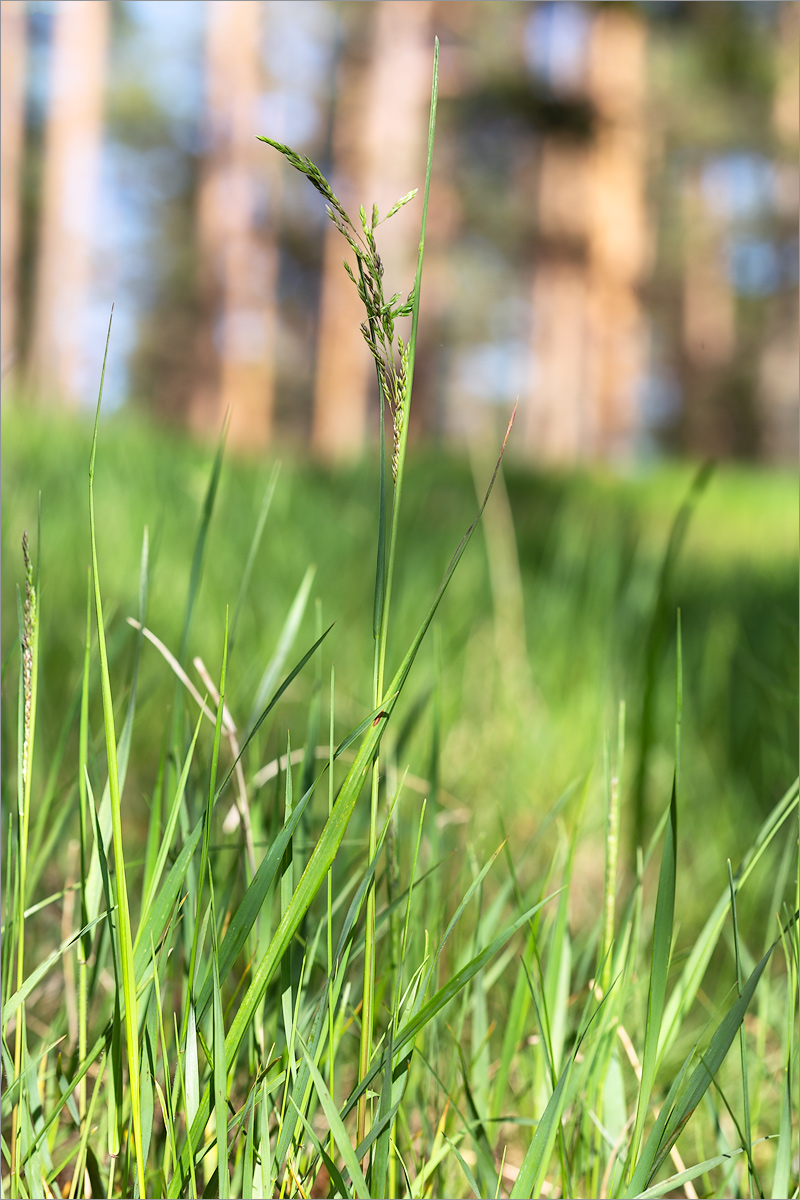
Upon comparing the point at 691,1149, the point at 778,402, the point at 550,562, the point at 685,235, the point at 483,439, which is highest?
the point at 685,235

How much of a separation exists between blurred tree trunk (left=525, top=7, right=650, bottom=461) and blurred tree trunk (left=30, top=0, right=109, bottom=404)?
176 inches

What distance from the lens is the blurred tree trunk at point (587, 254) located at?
766 centimetres

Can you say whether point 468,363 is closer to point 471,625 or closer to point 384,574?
point 471,625

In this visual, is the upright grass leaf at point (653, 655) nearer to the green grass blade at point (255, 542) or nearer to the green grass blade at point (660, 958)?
the green grass blade at point (660, 958)

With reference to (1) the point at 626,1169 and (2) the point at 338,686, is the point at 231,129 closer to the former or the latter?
(2) the point at 338,686

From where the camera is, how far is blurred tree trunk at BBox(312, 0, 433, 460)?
5117mm

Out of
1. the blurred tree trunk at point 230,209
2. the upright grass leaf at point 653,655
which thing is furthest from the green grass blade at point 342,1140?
the blurred tree trunk at point 230,209

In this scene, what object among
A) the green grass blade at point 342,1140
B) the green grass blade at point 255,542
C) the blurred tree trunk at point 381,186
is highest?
the blurred tree trunk at point 381,186

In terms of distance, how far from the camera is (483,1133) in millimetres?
485

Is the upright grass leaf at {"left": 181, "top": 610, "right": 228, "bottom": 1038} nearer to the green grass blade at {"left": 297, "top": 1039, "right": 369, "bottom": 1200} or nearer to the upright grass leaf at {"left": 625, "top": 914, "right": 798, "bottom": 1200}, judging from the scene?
the green grass blade at {"left": 297, "top": 1039, "right": 369, "bottom": 1200}

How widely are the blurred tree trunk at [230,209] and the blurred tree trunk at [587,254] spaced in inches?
113

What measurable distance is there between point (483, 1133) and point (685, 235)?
15351mm

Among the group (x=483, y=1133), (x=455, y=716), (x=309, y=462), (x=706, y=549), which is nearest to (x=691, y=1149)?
(x=483, y=1133)

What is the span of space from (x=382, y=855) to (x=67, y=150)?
930 cm
